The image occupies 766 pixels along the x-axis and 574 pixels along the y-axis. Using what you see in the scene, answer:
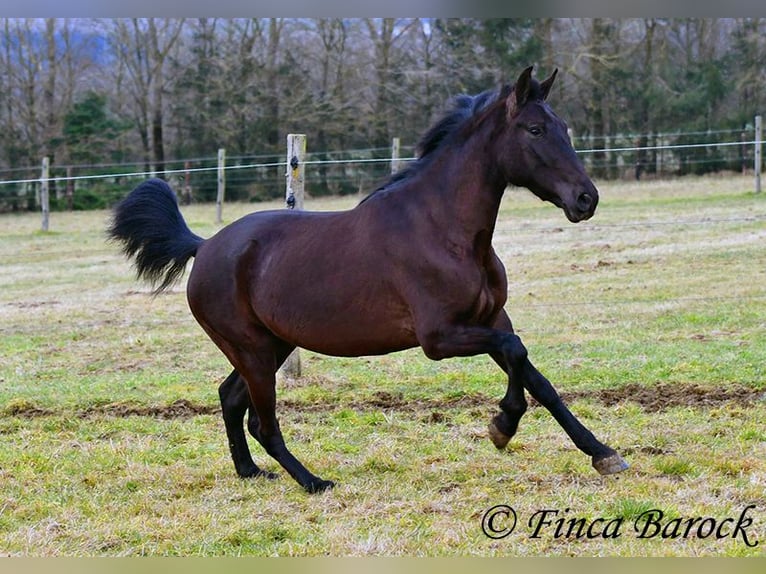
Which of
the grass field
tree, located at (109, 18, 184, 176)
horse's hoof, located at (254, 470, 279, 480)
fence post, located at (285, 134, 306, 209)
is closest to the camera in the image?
the grass field

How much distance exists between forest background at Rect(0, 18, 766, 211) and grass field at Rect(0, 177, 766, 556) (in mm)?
12642

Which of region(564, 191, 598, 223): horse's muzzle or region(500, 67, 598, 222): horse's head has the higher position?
region(500, 67, 598, 222): horse's head

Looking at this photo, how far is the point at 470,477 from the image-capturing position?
487cm

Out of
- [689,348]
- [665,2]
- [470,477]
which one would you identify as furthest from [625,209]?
[665,2]

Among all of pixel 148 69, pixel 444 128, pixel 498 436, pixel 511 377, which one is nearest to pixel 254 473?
pixel 498 436

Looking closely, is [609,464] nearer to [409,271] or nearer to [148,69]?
[409,271]

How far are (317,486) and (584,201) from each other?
198 cm

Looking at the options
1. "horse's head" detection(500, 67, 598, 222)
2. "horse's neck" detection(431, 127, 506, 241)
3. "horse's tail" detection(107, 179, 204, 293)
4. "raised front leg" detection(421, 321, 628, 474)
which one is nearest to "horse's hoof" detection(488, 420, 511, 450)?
"raised front leg" detection(421, 321, 628, 474)

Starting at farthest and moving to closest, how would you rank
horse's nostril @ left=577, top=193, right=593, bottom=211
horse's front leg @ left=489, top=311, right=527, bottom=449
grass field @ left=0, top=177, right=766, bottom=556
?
horse's front leg @ left=489, top=311, right=527, bottom=449
horse's nostril @ left=577, top=193, right=593, bottom=211
grass field @ left=0, top=177, right=766, bottom=556

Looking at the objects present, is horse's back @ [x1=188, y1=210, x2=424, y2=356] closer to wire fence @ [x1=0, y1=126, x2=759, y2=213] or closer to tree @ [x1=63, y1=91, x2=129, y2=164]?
wire fence @ [x1=0, y1=126, x2=759, y2=213]

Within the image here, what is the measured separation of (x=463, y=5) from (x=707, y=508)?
2.79m

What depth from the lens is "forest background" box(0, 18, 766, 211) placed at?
24.3 m

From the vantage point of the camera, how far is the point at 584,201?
167 inches

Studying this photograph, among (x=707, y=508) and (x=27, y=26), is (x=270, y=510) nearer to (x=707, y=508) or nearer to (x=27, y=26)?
(x=707, y=508)
